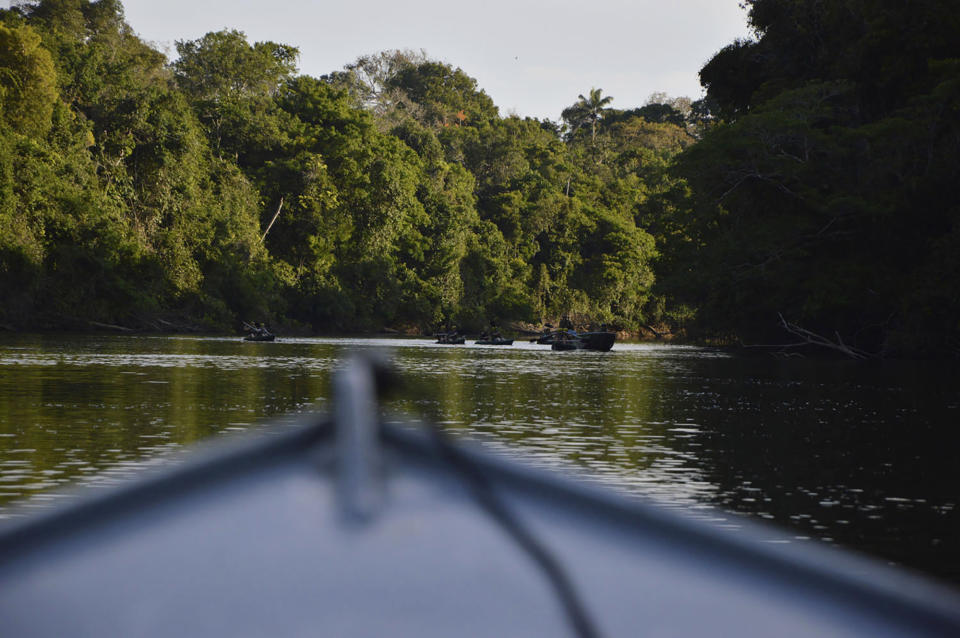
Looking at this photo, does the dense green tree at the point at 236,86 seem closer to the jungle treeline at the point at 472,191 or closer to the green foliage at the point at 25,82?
the jungle treeline at the point at 472,191

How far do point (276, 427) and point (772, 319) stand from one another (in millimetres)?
47285

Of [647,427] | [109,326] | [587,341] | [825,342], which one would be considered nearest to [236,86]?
[109,326]

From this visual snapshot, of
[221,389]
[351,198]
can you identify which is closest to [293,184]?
[351,198]

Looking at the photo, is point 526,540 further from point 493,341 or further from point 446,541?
point 493,341

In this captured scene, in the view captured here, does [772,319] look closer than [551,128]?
Yes


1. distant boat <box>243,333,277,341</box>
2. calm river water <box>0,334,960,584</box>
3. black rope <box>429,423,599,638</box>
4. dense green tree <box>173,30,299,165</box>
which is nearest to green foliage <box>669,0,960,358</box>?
calm river water <box>0,334,960,584</box>

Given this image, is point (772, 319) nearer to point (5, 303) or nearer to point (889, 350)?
point (889, 350)

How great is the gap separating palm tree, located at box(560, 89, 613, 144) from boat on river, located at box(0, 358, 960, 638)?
130422 mm

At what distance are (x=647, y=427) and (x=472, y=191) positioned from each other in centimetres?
8641

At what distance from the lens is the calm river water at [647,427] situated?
1008cm

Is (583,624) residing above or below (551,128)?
below

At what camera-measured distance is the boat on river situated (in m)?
1.48

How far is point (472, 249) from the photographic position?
313 ft

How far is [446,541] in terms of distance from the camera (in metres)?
1.86
